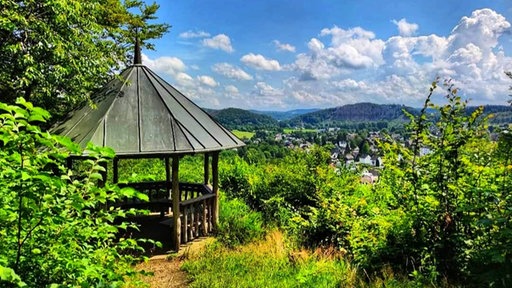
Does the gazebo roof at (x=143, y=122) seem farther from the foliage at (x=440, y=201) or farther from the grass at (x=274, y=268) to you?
the foliage at (x=440, y=201)

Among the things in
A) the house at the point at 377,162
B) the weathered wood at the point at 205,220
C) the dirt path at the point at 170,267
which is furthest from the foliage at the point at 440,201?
the weathered wood at the point at 205,220

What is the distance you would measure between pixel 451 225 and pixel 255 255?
12.6 feet

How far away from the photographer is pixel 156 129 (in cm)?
864

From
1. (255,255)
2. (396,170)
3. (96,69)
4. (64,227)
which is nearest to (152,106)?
(96,69)

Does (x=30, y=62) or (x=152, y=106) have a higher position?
(x=30, y=62)

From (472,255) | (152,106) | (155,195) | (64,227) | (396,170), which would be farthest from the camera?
(155,195)

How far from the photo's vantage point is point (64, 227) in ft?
9.72

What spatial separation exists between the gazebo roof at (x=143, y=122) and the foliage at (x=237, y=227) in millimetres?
2087

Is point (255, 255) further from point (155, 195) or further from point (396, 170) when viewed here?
point (155, 195)

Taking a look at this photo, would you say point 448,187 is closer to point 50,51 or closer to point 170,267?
point 170,267

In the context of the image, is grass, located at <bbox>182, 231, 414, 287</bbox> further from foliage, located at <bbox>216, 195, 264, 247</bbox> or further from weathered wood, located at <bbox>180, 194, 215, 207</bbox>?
weathered wood, located at <bbox>180, 194, 215, 207</bbox>

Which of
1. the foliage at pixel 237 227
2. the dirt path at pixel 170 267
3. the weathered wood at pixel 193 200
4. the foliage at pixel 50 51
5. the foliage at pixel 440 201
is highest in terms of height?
the foliage at pixel 50 51

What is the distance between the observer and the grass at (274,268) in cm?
577

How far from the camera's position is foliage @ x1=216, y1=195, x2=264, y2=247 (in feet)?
30.1
